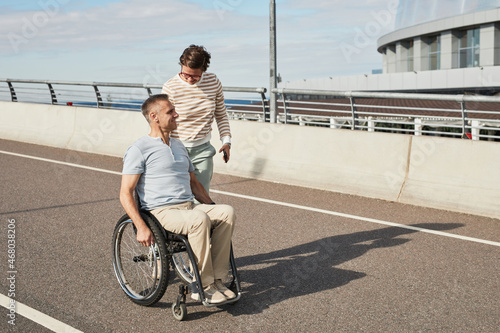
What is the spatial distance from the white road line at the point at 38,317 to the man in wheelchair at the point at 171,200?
89 cm

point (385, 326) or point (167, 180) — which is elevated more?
point (167, 180)

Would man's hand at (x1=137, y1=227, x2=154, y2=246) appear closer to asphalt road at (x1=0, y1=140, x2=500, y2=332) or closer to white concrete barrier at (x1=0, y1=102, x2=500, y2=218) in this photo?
asphalt road at (x1=0, y1=140, x2=500, y2=332)

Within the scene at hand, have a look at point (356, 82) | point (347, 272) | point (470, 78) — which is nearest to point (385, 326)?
point (347, 272)

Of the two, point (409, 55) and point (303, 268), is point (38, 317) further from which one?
point (409, 55)

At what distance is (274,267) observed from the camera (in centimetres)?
615

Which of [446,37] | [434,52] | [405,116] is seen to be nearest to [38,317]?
[405,116]

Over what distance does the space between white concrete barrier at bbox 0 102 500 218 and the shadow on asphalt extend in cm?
123

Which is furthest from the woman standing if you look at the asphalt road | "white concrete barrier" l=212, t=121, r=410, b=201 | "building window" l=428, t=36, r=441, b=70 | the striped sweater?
"building window" l=428, t=36, r=441, b=70

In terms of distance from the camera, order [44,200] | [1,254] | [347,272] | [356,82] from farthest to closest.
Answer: [356,82]
[44,200]
[1,254]
[347,272]

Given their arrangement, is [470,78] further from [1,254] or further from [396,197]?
[1,254]

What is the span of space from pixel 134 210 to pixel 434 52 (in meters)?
57.3

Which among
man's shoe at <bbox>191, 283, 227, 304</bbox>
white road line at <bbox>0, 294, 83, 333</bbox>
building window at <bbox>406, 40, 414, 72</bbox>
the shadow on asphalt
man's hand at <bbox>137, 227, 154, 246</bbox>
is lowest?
the shadow on asphalt

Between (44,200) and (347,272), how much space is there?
5.15 m

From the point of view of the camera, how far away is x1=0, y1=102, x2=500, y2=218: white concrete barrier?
8.51 m
